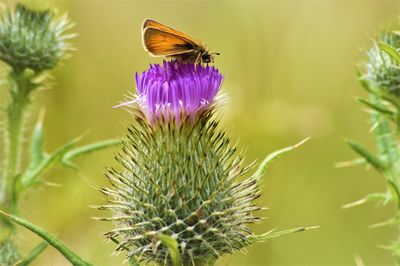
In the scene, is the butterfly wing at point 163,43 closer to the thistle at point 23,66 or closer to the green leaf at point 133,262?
the green leaf at point 133,262

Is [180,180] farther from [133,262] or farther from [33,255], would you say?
[33,255]

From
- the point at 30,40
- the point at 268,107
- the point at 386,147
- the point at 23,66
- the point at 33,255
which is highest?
the point at 30,40

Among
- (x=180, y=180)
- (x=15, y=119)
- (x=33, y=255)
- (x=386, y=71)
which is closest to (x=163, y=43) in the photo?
(x=180, y=180)

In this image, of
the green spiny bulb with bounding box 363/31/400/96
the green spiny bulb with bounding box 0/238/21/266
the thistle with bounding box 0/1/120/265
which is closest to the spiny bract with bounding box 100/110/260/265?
the green spiny bulb with bounding box 0/238/21/266

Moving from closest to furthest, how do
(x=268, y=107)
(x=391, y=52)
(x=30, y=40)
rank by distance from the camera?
(x=391, y=52)
(x=30, y=40)
(x=268, y=107)

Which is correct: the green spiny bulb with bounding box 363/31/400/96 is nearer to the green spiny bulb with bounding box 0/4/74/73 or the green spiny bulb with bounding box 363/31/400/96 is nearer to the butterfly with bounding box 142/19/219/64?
the butterfly with bounding box 142/19/219/64

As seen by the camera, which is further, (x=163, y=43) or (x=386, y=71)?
(x=386, y=71)

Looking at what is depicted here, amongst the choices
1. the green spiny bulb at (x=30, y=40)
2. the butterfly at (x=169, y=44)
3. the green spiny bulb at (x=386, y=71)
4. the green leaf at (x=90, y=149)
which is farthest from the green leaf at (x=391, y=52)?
the green spiny bulb at (x=30, y=40)
